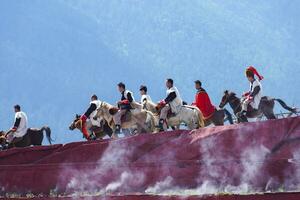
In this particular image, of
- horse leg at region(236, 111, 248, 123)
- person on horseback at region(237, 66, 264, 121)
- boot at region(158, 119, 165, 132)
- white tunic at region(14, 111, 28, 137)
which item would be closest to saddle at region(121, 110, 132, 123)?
boot at region(158, 119, 165, 132)

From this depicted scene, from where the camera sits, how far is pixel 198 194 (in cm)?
1216

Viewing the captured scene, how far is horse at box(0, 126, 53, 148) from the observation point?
1816 cm

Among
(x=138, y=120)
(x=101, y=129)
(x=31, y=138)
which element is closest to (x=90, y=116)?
(x=101, y=129)

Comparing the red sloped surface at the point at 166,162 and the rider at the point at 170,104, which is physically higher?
the rider at the point at 170,104

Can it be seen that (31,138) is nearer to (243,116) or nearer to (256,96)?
(243,116)

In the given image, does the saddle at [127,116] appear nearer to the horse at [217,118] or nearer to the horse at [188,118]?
the horse at [188,118]

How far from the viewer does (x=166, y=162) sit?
42.1 ft

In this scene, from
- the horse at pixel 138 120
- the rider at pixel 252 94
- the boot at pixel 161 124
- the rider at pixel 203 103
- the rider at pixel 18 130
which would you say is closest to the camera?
the rider at pixel 252 94

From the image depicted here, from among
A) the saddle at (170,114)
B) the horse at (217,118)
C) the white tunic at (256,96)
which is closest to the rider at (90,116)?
the saddle at (170,114)

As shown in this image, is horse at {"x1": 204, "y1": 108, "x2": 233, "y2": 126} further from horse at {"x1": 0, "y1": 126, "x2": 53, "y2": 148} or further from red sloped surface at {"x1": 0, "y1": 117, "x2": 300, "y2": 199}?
horse at {"x1": 0, "y1": 126, "x2": 53, "y2": 148}

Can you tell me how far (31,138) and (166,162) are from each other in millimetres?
6615

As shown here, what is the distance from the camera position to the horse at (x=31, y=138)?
18156 mm

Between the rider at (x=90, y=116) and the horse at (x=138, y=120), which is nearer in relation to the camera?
the horse at (x=138, y=120)

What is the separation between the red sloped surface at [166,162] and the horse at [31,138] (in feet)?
Answer: 7.82
